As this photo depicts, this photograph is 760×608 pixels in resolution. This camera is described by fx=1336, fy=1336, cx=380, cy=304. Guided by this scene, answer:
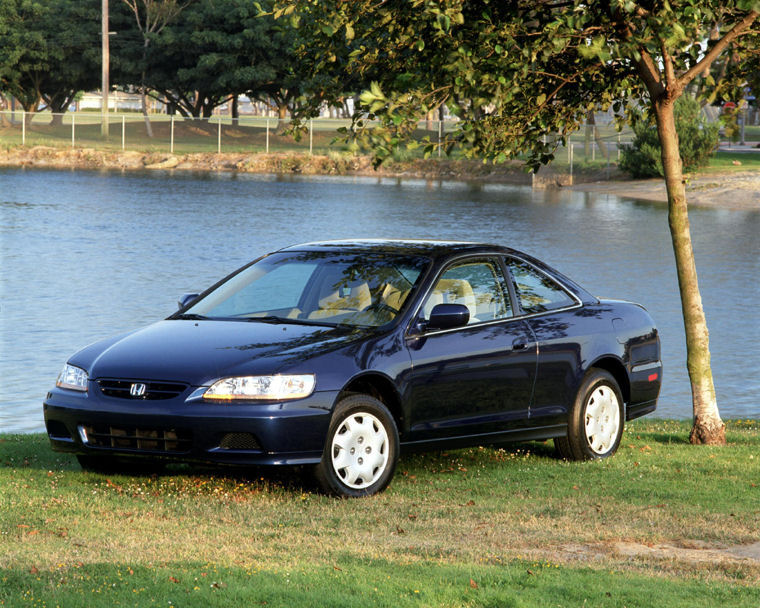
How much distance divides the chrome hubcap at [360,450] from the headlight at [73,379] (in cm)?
150

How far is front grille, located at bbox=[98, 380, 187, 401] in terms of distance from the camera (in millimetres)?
7348

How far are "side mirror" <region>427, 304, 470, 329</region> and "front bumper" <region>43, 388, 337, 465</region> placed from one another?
2.92ft


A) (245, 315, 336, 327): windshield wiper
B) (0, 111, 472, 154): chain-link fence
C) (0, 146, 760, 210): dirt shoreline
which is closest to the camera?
(245, 315, 336, 327): windshield wiper

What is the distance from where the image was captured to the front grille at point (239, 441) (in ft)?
23.9

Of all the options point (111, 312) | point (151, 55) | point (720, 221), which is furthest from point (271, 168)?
point (111, 312)

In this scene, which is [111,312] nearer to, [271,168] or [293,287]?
[293,287]

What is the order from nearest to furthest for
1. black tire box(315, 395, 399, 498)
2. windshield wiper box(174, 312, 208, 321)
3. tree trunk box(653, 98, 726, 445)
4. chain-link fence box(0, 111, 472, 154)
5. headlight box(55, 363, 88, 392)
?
black tire box(315, 395, 399, 498), headlight box(55, 363, 88, 392), windshield wiper box(174, 312, 208, 321), tree trunk box(653, 98, 726, 445), chain-link fence box(0, 111, 472, 154)

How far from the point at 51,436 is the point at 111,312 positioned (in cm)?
1144

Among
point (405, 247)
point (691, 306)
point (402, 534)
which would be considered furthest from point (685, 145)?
point (402, 534)

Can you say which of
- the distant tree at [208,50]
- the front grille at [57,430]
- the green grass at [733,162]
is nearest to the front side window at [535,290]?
the front grille at [57,430]

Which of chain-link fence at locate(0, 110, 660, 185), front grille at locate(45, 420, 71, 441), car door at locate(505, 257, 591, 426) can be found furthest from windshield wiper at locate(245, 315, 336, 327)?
chain-link fence at locate(0, 110, 660, 185)

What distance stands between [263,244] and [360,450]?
22.1m

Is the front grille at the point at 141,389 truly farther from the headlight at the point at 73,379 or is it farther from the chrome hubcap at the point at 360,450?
the chrome hubcap at the point at 360,450

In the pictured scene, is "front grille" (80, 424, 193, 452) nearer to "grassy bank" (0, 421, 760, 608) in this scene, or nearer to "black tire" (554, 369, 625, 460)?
"grassy bank" (0, 421, 760, 608)
